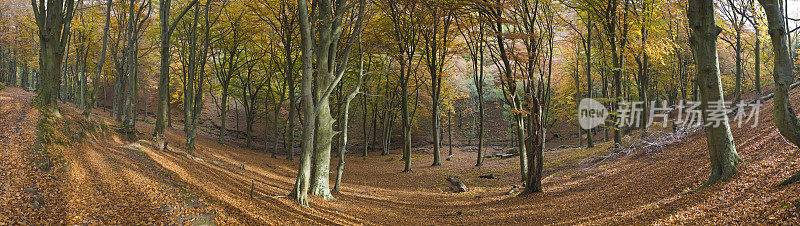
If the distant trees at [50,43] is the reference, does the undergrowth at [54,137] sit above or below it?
below

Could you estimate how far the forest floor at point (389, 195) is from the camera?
13.6 feet

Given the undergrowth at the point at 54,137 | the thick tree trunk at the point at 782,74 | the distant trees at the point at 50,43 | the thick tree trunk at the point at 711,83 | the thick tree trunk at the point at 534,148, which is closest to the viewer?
the thick tree trunk at the point at 782,74

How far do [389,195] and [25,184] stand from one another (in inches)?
280

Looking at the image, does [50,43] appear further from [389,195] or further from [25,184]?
[389,195]

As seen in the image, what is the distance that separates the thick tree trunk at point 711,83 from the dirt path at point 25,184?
7.78 meters

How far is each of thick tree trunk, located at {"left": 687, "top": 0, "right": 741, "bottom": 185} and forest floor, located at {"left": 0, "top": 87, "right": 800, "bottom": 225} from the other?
21 centimetres

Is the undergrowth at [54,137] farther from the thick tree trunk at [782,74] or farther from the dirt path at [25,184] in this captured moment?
the thick tree trunk at [782,74]

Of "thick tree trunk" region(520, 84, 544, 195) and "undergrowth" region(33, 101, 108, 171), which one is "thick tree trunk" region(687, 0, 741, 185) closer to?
"thick tree trunk" region(520, 84, 544, 195)

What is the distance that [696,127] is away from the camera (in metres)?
9.80

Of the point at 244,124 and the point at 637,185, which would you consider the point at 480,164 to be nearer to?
the point at 637,185

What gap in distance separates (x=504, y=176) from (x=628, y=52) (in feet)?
18.5

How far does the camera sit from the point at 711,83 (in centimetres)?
514
